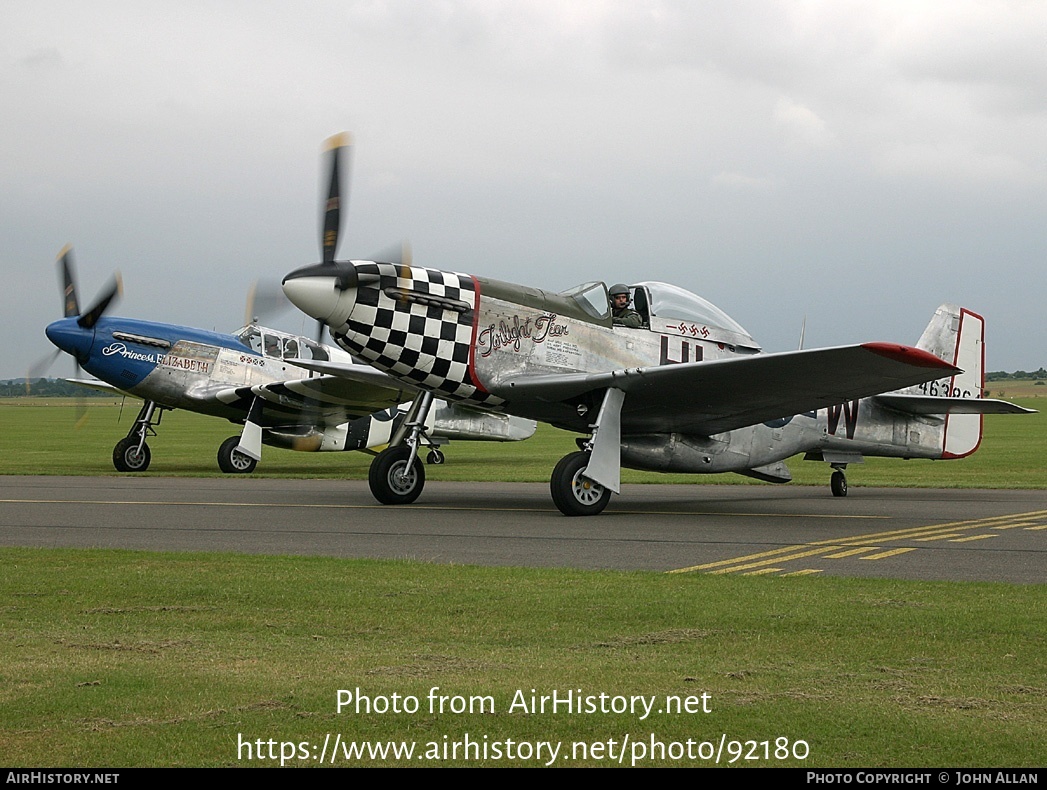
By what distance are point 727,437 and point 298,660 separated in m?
11.5

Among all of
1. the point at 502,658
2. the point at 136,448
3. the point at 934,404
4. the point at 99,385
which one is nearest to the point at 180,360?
the point at 136,448

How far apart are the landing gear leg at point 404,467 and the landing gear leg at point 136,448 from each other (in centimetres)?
998

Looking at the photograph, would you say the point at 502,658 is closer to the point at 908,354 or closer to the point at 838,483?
the point at 908,354

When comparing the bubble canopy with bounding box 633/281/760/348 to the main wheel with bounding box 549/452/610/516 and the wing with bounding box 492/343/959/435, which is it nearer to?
the wing with bounding box 492/343/959/435

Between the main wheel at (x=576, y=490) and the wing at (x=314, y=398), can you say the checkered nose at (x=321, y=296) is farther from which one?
the wing at (x=314, y=398)

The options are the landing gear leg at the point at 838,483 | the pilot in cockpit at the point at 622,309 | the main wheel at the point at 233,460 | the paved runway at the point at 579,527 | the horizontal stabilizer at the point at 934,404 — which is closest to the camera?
the paved runway at the point at 579,527

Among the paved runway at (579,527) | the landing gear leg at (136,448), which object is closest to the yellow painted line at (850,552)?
the paved runway at (579,527)

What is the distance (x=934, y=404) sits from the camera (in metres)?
17.8

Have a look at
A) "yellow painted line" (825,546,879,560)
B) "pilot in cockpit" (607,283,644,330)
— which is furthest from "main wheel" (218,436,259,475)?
"yellow painted line" (825,546,879,560)

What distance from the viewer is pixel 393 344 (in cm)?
1320

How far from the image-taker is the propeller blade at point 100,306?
23.0 meters

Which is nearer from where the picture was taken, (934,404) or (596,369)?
(596,369)

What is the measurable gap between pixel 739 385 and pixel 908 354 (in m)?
2.40

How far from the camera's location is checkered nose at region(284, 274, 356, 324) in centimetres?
1262
